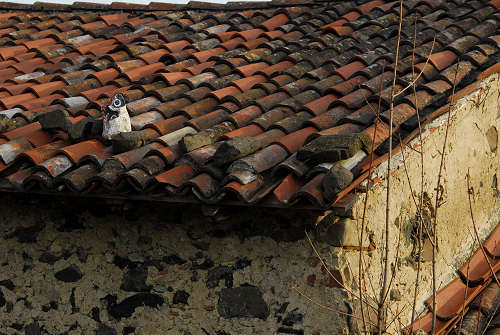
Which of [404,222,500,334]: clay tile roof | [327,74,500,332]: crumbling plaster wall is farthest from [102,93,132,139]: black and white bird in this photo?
[404,222,500,334]: clay tile roof

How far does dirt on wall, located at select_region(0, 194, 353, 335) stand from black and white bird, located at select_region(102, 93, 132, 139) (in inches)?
18.3

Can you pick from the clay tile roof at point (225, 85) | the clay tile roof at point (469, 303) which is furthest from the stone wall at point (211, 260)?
the clay tile roof at point (225, 85)

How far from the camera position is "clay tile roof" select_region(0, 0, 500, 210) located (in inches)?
128

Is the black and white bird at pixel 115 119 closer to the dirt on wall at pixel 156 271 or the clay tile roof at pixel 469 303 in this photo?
the dirt on wall at pixel 156 271

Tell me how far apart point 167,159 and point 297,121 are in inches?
34.8

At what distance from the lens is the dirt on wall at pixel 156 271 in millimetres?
3281

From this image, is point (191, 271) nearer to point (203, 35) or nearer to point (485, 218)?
point (485, 218)

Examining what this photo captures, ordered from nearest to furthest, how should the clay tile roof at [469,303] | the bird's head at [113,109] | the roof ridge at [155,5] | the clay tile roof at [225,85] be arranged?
1. the clay tile roof at [225,85]
2. the clay tile roof at [469,303]
3. the bird's head at [113,109]
4. the roof ridge at [155,5]

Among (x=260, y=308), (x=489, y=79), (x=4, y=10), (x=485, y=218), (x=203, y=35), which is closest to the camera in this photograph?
(x=260, y=308)

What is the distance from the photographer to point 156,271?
3.57 metres

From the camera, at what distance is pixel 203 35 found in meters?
5.69

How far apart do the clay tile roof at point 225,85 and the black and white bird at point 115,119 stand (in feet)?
0.35

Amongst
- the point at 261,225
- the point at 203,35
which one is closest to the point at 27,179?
the point at 261,225

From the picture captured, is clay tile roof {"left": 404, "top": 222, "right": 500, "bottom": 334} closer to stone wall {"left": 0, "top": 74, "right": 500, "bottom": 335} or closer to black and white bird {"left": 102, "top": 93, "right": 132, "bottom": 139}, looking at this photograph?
stone wall {"left": 0, "top": 74, "right": 500, "bottom": 335}
